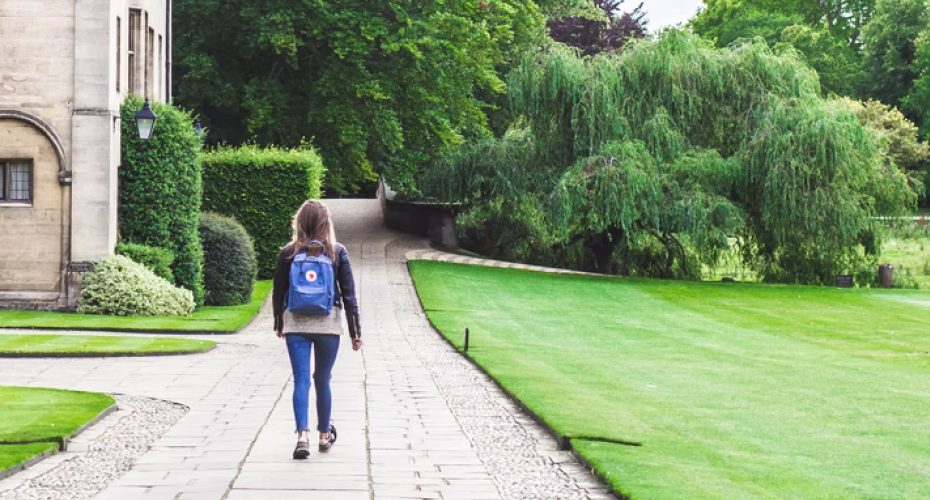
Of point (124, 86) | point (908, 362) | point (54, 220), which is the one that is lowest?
point (908, 362)

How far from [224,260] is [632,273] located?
16.0m

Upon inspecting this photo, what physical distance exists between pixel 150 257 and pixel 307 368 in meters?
15.9

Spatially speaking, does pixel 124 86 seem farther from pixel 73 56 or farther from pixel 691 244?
pixel 691 244

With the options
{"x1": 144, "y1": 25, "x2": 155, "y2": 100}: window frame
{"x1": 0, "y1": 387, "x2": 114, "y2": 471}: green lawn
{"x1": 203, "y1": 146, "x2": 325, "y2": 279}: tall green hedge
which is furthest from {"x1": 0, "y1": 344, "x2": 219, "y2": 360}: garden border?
{"x1": 203, "y1": 146, "x2": 325, "y2": 279}: tall green hedge

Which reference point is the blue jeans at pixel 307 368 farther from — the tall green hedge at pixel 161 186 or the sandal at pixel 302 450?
the tall green hedge at pixel 161 186

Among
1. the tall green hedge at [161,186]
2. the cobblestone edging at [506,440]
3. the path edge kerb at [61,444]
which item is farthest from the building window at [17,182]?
the path edge kerb at [61,444]

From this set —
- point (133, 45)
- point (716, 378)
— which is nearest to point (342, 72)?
point (133, 45)

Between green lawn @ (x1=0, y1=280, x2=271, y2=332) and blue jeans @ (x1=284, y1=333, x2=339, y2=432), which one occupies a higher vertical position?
blue jeans @ (x1=284, y1=333, x2=339, y2=432)

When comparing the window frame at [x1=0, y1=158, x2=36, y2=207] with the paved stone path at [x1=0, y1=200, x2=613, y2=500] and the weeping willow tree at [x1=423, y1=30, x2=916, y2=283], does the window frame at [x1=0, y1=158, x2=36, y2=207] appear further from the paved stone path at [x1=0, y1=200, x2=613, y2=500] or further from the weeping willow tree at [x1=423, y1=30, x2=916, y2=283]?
the weeping willow tree at [x1=423, y1=30, x2=916, y2=283]

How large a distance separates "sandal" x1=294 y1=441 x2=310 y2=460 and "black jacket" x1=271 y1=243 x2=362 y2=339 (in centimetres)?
92

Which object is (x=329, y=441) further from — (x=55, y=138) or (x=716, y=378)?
(x=55, y=138)

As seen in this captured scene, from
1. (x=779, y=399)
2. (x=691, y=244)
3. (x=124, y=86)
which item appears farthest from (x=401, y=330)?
(x=691, y=244)

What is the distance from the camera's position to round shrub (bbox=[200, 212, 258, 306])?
87.1 ft

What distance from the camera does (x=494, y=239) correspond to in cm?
4134
